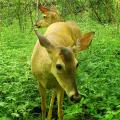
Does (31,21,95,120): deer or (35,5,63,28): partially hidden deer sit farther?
(35,5,63,28): partially hidden deer

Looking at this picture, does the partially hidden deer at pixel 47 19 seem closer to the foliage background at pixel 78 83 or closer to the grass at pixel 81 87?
the foliage background at pixel 78 83

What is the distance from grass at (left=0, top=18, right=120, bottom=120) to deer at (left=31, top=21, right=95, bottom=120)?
34cm

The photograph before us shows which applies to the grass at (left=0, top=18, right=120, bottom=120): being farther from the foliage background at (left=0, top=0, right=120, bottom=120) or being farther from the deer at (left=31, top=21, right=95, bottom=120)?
the deer at (left=31, top=21, right=95, bottom=120)

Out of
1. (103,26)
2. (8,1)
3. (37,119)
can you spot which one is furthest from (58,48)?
(8,1)

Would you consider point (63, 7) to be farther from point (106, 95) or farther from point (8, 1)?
point (106, 95)

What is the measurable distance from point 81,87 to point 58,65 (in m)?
1.57

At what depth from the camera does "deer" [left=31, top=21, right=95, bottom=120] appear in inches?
214

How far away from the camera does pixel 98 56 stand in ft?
32.0

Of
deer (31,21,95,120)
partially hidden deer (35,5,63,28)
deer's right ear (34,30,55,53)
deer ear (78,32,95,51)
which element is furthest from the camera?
partially hidden deer (35,5,63,28)

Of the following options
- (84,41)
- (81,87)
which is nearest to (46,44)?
(84,41)

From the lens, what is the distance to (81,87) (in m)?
7.02

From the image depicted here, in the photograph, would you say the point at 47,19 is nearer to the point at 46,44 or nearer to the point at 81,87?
the point at 81,87

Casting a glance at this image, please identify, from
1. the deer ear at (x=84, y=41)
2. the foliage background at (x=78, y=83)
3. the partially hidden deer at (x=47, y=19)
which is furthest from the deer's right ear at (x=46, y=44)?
the partially hidden deer at (x=47, y=19)

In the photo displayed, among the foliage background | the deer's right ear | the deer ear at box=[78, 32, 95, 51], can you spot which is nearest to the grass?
the foliage background
